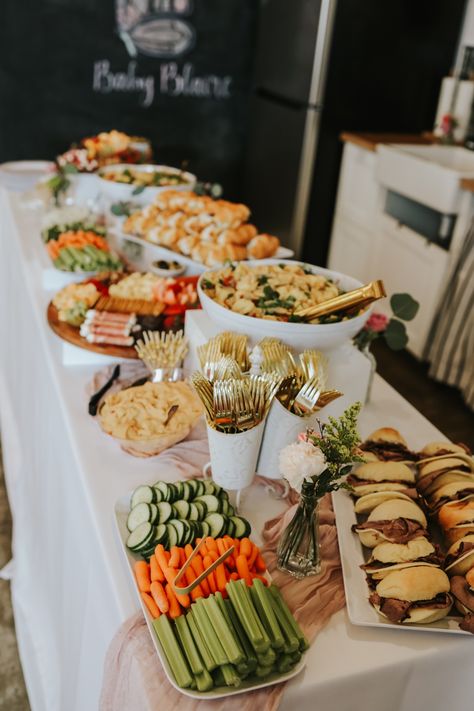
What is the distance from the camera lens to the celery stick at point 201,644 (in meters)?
0.74

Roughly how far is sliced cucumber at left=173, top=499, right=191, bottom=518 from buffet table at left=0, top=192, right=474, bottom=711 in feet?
0.34

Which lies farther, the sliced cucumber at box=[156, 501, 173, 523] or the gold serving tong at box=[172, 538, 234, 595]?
the sliced cucumber at box=[156, 501, 173, 523]

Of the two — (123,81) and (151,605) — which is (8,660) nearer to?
(151,605)

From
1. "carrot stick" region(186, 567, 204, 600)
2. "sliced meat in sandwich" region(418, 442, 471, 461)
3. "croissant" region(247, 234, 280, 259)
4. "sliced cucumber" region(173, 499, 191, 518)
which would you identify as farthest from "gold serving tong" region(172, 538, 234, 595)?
"croissant" region(247, 234, 280, 259)

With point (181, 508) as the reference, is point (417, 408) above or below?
below

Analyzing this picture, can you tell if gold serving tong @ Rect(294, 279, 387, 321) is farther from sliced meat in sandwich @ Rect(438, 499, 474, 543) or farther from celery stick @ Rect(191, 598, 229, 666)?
celery stick @ Rect(191, 598, 229, 666)

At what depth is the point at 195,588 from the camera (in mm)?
830

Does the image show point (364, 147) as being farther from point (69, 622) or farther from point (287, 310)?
point (69, 622)

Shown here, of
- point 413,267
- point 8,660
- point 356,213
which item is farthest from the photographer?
point 356,213

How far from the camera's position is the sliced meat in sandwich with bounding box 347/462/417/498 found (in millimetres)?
1020

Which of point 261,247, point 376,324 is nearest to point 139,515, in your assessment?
point 376,324

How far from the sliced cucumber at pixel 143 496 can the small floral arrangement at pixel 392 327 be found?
0.59 meters

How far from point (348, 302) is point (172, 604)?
24.3 inches

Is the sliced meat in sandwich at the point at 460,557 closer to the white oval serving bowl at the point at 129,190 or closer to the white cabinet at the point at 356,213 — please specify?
the white oval serving bowl at the point at 129,190
